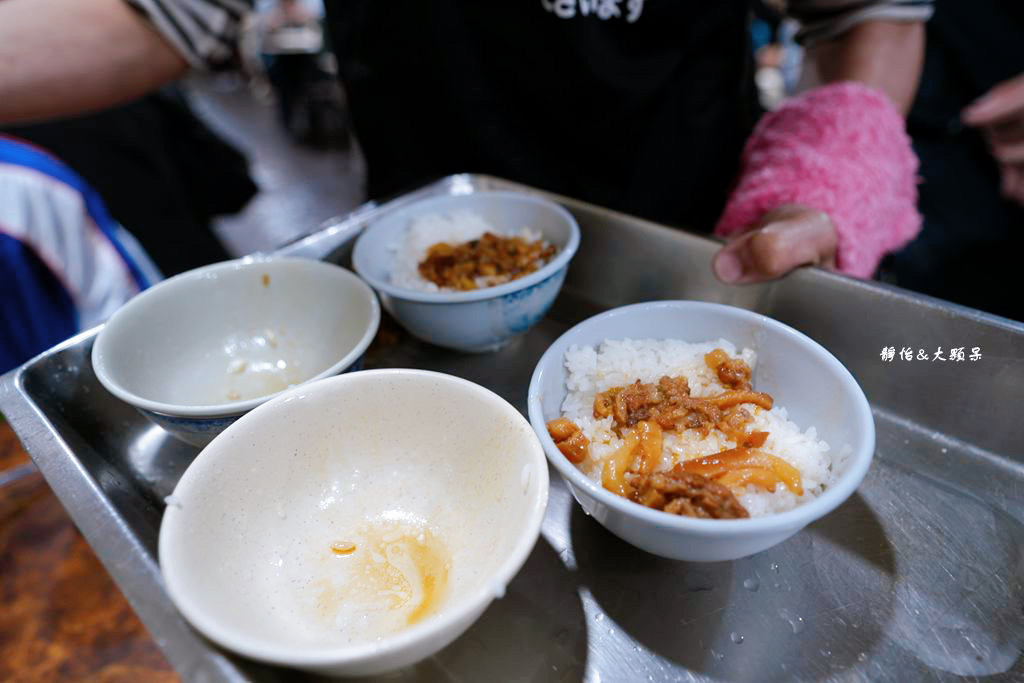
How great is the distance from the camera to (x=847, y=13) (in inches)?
71.6

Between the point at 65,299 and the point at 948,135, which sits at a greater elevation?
the point at 948,135

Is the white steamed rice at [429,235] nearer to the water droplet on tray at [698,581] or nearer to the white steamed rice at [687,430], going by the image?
the white steamed rice at [687,430]

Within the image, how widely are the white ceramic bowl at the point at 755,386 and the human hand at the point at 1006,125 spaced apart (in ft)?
5.17

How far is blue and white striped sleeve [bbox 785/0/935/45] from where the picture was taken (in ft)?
5.83

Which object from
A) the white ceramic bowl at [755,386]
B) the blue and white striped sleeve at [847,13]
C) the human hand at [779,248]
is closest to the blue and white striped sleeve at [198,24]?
the white ceramic bowl at [755,386]

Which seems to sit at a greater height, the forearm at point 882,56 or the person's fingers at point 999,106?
the forearm at point 882,56

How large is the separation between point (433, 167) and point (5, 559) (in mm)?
1705

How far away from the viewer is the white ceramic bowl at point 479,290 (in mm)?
1272

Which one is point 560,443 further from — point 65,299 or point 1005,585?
point 65,299

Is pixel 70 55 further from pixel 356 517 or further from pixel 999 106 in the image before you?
pixel 999 106

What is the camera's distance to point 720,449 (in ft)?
3.34

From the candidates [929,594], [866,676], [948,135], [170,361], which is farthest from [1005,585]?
[948,135]

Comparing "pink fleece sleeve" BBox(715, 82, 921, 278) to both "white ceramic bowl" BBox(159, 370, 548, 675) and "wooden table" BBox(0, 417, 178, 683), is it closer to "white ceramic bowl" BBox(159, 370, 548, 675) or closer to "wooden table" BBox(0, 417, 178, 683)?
"white ceramic bowl" BBox(159, 370, 548, 675)

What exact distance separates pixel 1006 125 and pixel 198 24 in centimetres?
252
